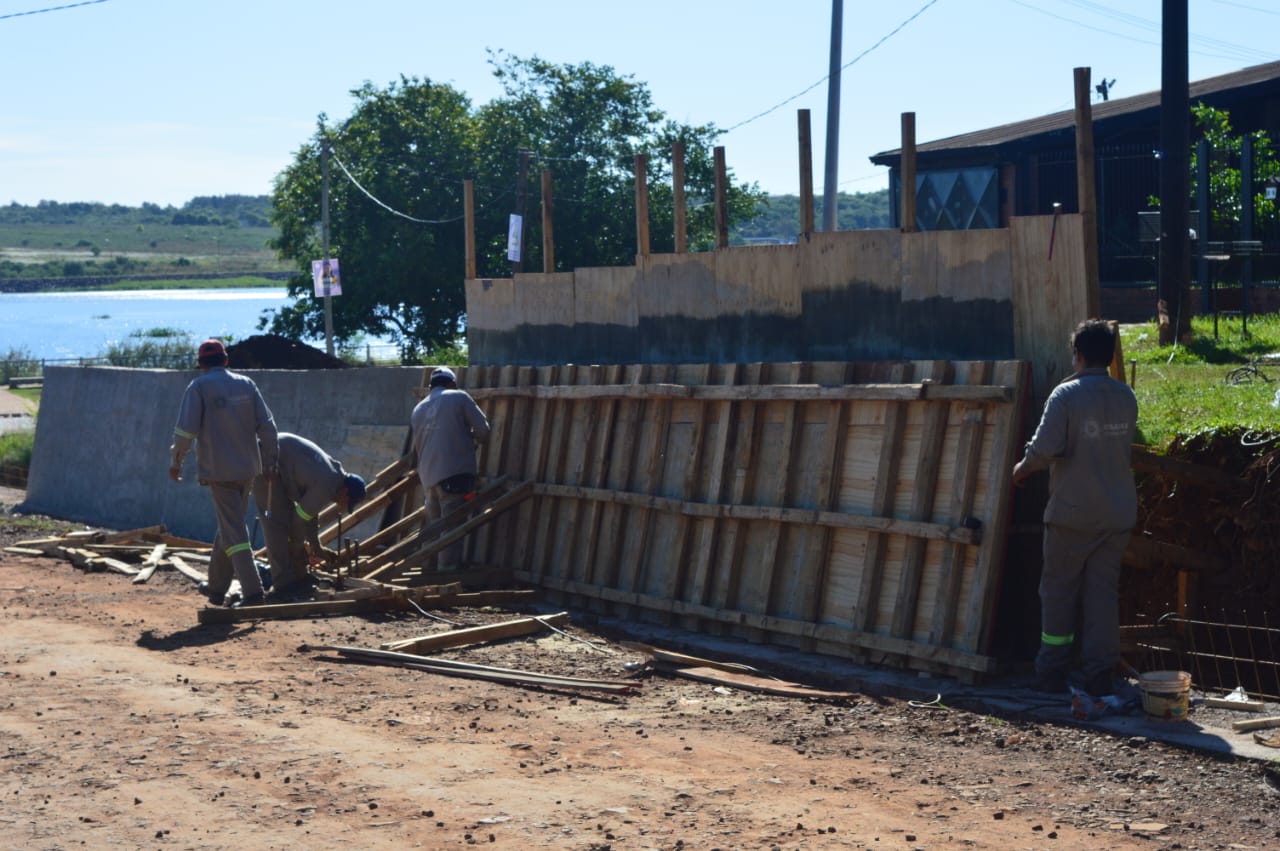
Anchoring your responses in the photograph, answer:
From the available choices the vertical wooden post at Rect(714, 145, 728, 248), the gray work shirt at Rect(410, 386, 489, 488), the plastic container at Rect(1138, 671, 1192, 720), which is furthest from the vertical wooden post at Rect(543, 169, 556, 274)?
the plastic container at Rect(1138, 671, 1192, 720)

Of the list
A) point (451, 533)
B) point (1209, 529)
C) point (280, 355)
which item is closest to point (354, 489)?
point (451, 533)

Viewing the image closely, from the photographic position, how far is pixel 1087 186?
920 centimetres

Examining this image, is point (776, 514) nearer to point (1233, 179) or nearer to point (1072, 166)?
Result: point (1233, 179)

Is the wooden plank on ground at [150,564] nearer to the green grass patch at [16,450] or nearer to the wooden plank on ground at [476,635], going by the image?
the wooden plank on ground at [476,635]

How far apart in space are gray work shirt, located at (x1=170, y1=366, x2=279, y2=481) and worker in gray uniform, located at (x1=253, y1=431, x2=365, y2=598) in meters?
0.43

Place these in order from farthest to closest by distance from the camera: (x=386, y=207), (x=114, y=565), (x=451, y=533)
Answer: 1. (x=386, y=207)
2. (x=114, y=565)
3. (x=451, y=533)

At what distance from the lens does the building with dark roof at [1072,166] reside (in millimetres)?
25922

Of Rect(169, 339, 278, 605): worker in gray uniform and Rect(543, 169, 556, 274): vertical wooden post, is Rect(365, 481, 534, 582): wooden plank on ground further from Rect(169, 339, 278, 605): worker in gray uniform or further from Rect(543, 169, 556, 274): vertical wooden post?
Rect(543, 169, 556, 274): vertical wooden post

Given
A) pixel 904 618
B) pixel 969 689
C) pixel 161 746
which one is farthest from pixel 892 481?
pixel 161 746

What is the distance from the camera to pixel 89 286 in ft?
554

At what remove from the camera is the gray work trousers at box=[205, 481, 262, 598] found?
1183 centimetres

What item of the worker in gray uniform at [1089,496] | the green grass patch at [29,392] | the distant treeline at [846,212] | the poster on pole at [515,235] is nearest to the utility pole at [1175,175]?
the worker in gray uniform at [1089,496]

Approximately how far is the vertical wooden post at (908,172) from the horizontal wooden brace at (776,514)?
2037 mm

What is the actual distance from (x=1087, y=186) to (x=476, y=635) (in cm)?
505
